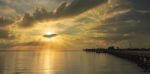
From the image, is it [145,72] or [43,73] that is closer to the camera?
[145,72]

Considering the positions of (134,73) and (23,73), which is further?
(23,73)

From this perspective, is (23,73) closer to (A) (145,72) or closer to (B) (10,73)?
(B) (10,73)

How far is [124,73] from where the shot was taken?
70875 millimetres

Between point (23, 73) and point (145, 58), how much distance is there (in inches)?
1506

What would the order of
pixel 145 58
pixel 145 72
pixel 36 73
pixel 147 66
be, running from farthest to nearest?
pixel 145 58 < pixel 36 73 < pixel 147 66 < pixel 145 72

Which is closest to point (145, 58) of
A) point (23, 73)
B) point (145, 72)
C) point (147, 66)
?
point (147, 66)

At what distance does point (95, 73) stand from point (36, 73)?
13753mm

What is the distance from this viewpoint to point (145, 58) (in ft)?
310

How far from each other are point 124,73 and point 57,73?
15.5 m

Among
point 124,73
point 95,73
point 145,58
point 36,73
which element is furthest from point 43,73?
point 145,58

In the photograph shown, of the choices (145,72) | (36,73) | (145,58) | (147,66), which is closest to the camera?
(145,72)

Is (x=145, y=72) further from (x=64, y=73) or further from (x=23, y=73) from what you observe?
(x=23, y=73)

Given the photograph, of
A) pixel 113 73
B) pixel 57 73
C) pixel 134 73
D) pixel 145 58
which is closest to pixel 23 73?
pixel 57 73

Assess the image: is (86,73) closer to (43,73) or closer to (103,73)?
(103,73)
